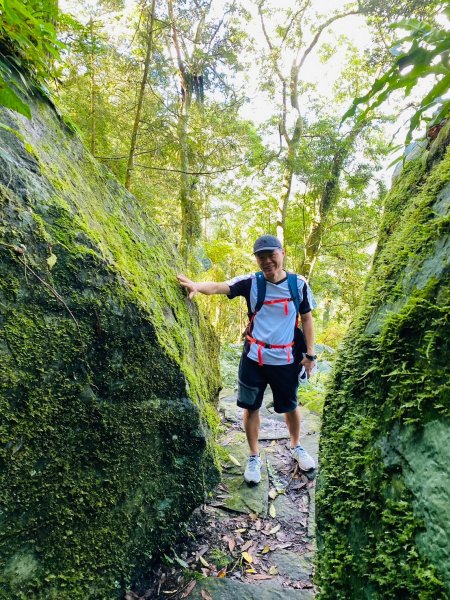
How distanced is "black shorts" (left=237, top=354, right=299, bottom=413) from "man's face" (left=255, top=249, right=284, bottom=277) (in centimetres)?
101

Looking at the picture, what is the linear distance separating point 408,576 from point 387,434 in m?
0.45

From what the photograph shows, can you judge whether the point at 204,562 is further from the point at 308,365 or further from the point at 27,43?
the point at 27,43

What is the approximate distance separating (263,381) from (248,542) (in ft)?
4.94

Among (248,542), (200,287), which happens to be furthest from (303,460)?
(200,287)

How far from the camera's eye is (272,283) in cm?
370

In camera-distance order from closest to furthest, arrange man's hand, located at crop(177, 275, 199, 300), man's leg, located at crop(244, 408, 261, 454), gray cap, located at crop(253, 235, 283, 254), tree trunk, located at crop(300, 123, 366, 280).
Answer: gray cap, located at crop(253, 235, 283, 254), man's hand, located at crop(177, 275, 199, 300), man's leg, located at crop(244, 408, 261, 454), tree trunk, located at crop(300, 123, 366, 280)

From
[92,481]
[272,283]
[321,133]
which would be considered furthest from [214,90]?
[92,481]

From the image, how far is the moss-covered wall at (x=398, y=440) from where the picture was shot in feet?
3.40

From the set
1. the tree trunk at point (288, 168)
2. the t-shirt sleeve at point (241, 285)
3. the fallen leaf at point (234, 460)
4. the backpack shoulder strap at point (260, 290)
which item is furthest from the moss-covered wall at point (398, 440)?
the tree trunk at point (288, 168)

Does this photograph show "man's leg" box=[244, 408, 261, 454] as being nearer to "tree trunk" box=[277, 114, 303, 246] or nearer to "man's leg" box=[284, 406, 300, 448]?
"man's leg" box=[284, 406, 300, 448]

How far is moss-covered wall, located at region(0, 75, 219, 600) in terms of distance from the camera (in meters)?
1.85

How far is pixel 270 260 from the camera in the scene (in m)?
3.57

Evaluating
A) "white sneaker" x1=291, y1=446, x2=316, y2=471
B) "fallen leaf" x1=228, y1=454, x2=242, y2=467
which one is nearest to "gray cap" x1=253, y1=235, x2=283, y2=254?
"white sneaker" x1=291, y1=446, x2=316, y2=471

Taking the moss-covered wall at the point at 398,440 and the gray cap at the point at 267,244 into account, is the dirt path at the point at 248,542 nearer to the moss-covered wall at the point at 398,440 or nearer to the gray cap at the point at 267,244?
the moss-covered wall at the point at 398,440
